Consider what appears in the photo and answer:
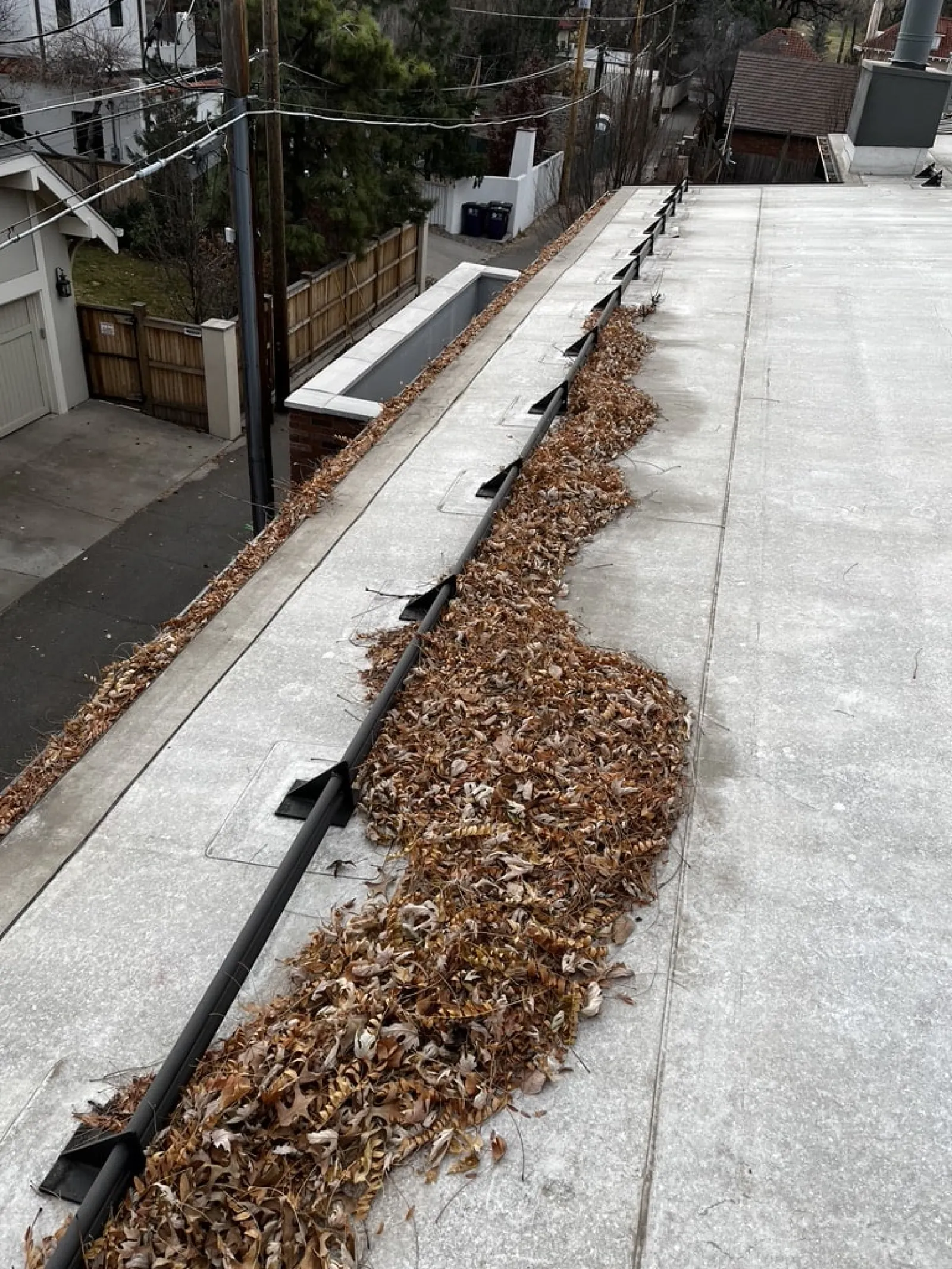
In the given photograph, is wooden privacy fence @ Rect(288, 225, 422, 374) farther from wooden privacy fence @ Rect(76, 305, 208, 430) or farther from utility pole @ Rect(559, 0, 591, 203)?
utility pole @ Rect(559, 0, 591, 203)

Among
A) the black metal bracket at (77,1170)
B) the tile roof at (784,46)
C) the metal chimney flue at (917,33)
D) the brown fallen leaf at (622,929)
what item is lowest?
the black metal bracket at (77,1170)

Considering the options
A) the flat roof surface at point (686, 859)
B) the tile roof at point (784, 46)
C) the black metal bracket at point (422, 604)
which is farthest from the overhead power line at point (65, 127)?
the tile roof at point (784, 46)

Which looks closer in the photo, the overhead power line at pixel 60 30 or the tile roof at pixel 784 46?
the overhead power line at pixel 60 30

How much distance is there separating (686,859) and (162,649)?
319cm

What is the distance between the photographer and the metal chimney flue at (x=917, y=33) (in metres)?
19.2

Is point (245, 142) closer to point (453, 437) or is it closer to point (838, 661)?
point (453, 437)

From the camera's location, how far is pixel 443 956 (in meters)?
3.42

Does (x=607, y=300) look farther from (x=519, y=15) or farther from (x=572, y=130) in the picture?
(x=519, y=15)

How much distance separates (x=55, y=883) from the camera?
4141mm

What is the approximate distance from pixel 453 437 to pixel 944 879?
17.9 feet

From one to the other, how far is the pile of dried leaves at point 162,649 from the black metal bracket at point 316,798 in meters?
1.17

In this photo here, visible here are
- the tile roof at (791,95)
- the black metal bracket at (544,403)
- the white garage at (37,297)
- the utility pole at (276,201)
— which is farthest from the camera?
the tile roof at (791,95)

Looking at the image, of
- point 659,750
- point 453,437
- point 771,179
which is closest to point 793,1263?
point 659,750

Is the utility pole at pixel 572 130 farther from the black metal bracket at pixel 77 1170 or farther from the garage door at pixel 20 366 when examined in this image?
the black metal bracket at pixel 77 1170
